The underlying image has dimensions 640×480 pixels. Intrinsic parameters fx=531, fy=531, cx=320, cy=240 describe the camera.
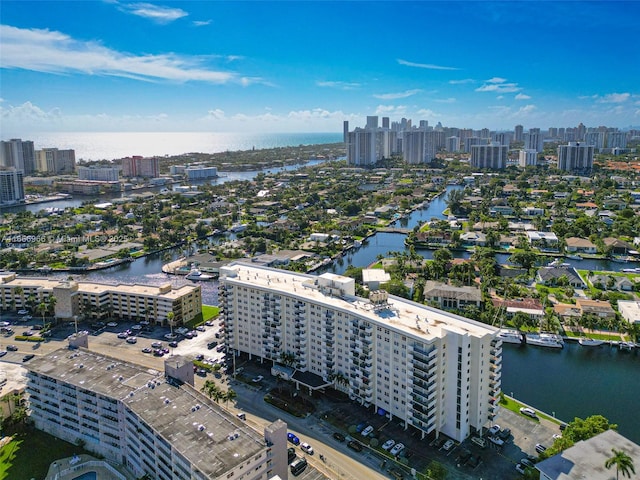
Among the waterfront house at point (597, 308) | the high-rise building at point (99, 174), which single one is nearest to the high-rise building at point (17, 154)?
the high-rise building at point (99, 174)

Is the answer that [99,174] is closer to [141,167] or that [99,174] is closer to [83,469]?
[141,167]

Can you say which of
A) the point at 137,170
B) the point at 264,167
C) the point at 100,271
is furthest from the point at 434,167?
the point at 100,271

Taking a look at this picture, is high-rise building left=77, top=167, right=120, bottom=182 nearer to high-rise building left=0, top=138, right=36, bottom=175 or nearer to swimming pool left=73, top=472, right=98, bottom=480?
high-rise building left=0, top=138, right=36, bottom=175

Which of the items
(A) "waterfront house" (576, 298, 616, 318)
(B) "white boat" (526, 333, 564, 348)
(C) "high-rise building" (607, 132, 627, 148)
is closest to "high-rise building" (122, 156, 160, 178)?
(A) "waterfront house" (576, 298, 616, 318)

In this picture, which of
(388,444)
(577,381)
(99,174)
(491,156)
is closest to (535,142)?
(491,156)

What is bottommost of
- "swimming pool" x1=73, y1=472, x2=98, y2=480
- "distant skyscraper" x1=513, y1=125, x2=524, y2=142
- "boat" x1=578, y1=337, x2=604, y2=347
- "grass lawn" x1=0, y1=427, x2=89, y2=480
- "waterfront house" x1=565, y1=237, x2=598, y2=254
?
"swimming pool" x1=73, y1=472, x2=98, y2=480

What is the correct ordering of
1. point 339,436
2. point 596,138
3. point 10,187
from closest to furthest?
1. point 339,436
2. point 10,187
3. point 596,138
